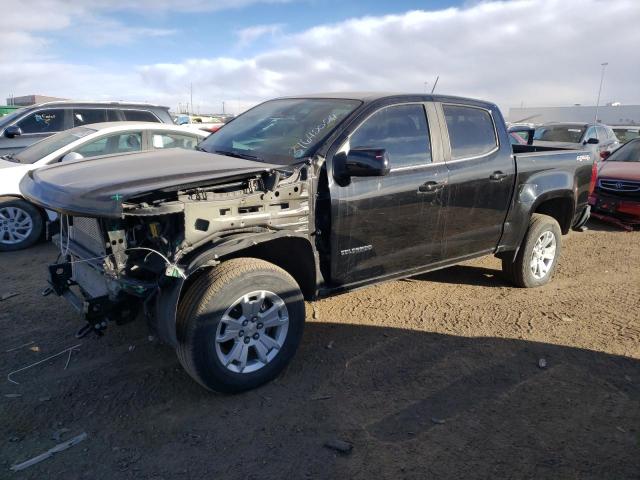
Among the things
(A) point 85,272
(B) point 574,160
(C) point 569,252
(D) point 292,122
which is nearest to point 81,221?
(A) point 85,272

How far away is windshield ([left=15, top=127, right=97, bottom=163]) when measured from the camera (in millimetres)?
6602

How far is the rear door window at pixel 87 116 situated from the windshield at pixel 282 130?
17.1 ft

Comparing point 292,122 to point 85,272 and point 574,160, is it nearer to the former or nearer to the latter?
point 85,272

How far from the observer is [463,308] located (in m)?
4.73

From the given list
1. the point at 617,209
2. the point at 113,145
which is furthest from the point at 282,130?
the point at 617,209

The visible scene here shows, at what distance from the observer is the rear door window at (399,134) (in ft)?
12.3

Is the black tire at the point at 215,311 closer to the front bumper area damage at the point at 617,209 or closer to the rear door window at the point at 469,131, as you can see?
the rear door window at the point at 469,131

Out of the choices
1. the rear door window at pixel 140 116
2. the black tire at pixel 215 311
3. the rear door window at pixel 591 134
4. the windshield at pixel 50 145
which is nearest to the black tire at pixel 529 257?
the black tire at pixel 215 311

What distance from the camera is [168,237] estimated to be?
116 inches

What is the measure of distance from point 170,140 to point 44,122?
2824 mm

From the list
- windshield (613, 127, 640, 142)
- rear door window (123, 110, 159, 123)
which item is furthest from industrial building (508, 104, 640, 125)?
rear door window (123, 110, 159, 123)

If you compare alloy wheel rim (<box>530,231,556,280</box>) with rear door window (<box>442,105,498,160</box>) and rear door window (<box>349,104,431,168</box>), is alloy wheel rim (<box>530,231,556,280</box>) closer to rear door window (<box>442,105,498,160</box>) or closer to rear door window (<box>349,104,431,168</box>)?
rear door window (<box>442,105,498,160</box>)

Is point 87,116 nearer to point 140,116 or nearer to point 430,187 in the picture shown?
point 140,116

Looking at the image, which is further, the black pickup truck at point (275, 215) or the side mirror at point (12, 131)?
Result: the side mirror at point (12, 131)
